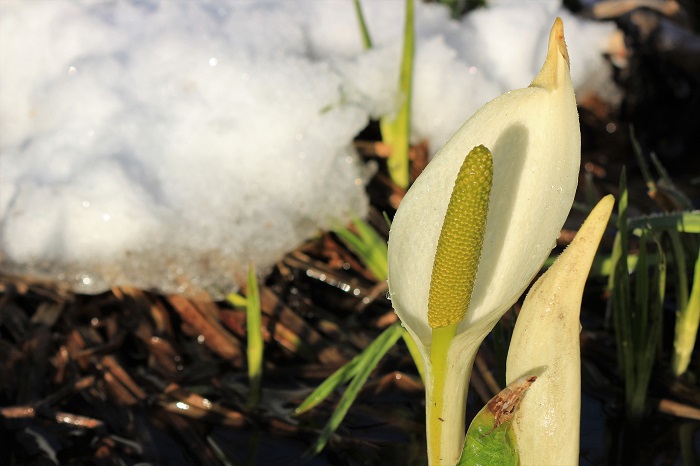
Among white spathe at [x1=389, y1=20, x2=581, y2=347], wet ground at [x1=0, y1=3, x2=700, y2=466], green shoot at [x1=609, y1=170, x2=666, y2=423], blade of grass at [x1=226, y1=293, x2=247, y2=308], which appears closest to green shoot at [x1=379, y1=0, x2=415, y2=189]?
wet ground at [x1=0, y1=3, x2=700, y2=466]

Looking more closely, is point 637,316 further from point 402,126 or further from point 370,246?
point 402,126

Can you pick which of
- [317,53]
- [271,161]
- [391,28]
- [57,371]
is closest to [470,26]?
[391,28]

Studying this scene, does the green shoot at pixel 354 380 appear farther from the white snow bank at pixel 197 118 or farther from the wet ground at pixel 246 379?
the white snow bank at pixel 197 118

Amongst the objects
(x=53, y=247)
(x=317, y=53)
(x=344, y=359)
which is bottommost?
(x=344, y=359)

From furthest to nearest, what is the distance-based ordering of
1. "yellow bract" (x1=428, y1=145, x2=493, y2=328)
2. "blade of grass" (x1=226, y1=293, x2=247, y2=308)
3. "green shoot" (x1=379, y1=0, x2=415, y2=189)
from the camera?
"green shoot" (x1=379, y1=0, x2=415, y2=189) → "blade of grass" (x1=226, y1=293, x2=247, y2=308) → "yellow bract" (x1=428, y1=145, x2=493, y2=328)

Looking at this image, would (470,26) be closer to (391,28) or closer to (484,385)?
(391,28)

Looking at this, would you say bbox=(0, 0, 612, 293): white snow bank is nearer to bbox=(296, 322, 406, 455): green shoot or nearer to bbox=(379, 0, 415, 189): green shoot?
bbox=(379, 0, 415, 189): green shoot
